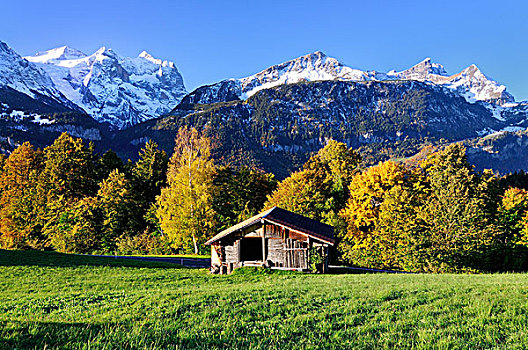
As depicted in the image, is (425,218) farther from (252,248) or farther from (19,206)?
(19,206)

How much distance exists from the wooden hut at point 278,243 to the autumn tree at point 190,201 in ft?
32.8

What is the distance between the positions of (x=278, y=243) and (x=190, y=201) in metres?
15.7

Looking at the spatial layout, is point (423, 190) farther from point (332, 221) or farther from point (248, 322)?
point (248, 322)

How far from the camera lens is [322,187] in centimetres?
4931

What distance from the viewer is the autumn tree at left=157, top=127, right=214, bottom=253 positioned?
138ft

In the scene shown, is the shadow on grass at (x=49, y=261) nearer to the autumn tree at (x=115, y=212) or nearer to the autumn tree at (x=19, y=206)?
the autumn tree at (x=115, y=212)

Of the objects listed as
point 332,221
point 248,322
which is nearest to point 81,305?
point 248,322

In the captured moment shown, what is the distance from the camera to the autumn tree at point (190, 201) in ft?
138

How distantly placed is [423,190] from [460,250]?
9276mm

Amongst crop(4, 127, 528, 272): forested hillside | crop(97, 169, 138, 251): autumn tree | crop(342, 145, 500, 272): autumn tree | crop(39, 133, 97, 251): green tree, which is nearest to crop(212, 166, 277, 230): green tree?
crop(4, 127, 528, 272): forested hillside

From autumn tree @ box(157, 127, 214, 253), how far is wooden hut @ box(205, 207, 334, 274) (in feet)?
32.8

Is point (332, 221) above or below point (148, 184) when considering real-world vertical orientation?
below

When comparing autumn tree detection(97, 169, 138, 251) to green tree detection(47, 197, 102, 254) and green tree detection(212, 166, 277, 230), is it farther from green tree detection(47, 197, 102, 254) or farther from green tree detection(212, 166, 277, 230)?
green tree detection(212, 166, 277, 230)

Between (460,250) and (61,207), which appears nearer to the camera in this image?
(460,250)
